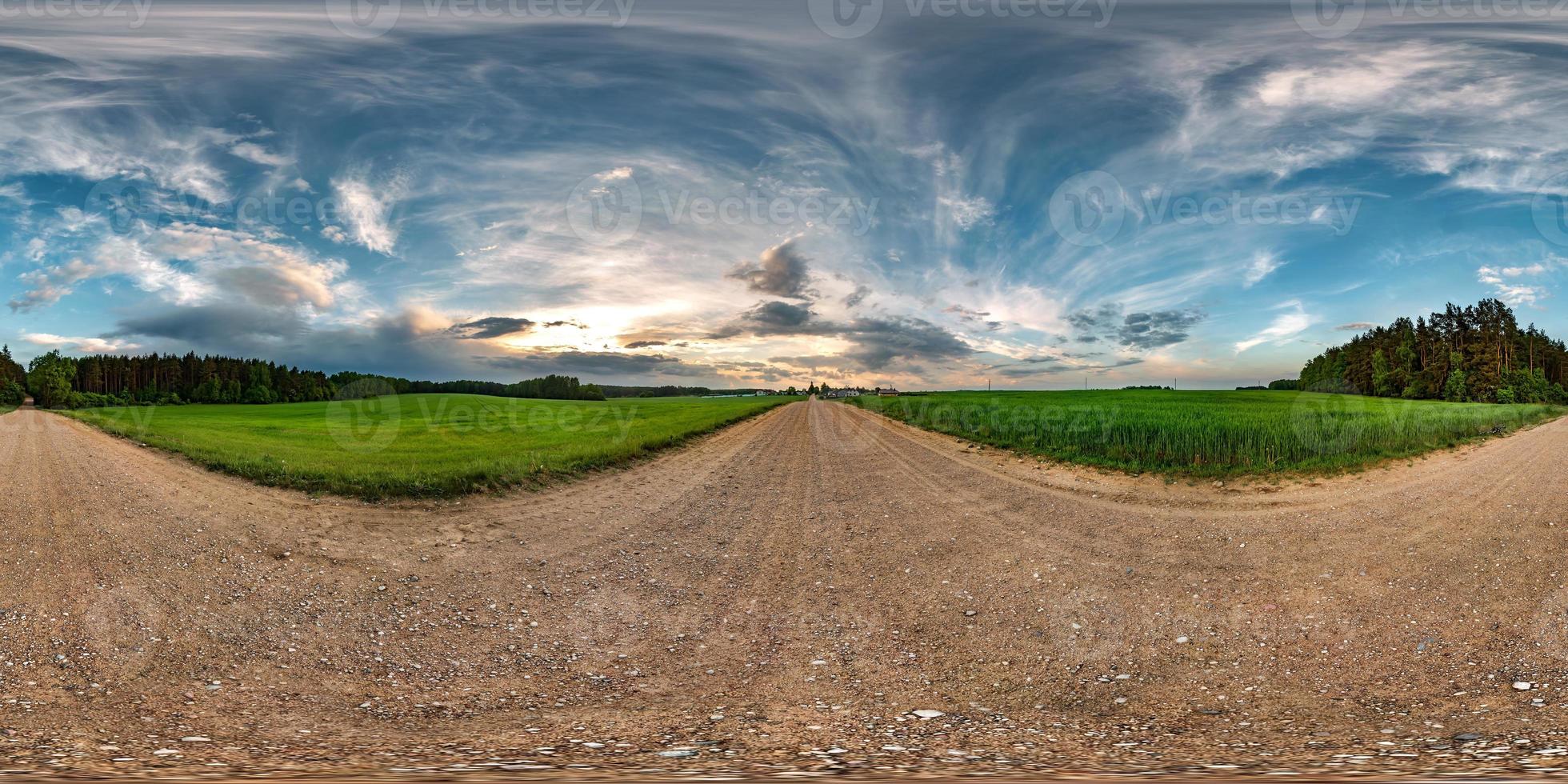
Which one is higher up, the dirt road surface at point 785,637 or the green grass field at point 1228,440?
the green grass field at point 1228,440

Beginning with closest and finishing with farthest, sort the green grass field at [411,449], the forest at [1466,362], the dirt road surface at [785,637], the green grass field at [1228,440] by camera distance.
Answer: the dirt road surface at [785,637] < the green grass field at [411,449] < the green grass field at [1228,440] < the forest at [1466,362]

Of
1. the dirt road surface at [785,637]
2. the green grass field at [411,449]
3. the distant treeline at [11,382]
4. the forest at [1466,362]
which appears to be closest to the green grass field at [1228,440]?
the dirt road surface at [785,637]

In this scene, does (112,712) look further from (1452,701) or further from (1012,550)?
(1452,701)

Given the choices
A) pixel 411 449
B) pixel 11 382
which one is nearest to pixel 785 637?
pixel 411 449

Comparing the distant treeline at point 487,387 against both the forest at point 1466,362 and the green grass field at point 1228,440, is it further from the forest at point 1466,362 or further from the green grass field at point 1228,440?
the forest at point 1466,362

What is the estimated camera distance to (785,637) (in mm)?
6727

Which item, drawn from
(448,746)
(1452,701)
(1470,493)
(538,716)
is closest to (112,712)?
(448,746)

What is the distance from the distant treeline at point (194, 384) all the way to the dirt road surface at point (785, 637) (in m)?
76.4

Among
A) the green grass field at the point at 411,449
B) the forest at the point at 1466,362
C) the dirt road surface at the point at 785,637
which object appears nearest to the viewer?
the dirt road surface at the point at 785,637

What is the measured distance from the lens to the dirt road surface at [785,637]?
15.1 feet

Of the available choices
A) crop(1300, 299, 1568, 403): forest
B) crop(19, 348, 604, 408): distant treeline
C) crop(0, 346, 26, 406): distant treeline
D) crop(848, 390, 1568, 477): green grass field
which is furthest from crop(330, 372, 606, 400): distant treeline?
crop(1300, 299, 1568, 403): forest

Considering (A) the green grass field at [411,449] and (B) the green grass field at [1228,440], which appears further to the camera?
(B) the green grass field at [1228,440]

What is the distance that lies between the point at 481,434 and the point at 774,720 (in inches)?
1025

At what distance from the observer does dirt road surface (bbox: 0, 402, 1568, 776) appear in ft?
15.1
